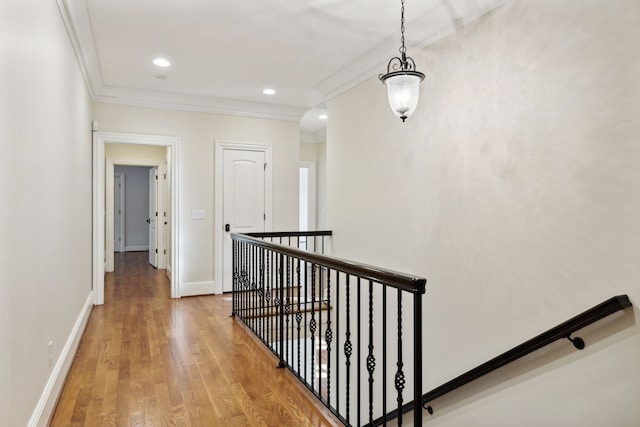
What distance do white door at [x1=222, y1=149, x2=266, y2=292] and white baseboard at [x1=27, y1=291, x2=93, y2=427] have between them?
2177 millimetres

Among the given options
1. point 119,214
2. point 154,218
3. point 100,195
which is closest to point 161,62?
point 100,195

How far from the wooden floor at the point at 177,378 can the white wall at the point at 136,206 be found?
6.82 meters

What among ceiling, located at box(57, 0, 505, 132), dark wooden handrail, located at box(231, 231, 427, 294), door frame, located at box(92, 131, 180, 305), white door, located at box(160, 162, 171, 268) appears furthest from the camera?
white door, located at box(160, 162, 171, 268)

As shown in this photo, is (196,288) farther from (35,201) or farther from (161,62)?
(35,201)

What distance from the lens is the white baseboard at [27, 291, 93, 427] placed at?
6.62 feet

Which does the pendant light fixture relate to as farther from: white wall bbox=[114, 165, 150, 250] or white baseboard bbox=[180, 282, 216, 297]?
white wall bbox=[114, 165, 150, 250]

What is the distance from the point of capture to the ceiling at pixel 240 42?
2.87 meters

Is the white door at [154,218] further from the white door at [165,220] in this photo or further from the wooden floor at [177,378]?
the wooden floor at [177,378]

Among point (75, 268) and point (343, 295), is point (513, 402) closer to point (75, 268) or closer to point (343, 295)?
point (343, 295)

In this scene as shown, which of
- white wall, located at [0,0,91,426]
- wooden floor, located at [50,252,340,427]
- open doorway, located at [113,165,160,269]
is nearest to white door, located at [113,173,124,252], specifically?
open doorway, located at [113,165,160,269]

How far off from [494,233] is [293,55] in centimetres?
247

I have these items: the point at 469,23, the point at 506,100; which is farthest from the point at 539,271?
the point at 469,23

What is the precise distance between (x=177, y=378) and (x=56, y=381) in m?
0.71

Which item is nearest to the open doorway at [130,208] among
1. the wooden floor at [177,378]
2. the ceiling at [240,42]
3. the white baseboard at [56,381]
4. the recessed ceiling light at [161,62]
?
the ceiling at [240,42]
